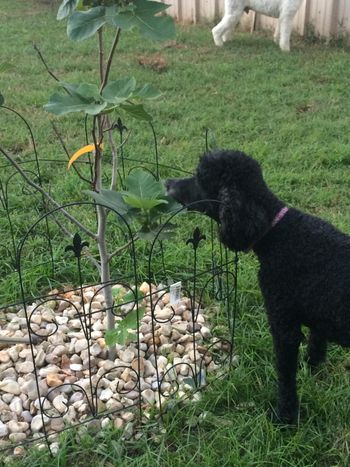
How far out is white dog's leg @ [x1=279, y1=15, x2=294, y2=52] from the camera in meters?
7.86

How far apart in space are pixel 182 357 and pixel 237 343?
0.28 meters

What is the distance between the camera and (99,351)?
2770mm

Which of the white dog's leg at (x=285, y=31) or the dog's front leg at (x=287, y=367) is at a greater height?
the white dog's leg at (x=285, y=31)

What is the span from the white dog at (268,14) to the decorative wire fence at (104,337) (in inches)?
210

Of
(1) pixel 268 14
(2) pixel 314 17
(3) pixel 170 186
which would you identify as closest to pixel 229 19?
(1) pixel 268 14

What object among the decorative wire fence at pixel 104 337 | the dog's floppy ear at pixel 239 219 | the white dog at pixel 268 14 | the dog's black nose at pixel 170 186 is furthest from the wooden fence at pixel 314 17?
the dog's floppy ear at pixel 239 219

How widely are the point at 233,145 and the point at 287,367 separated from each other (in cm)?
303

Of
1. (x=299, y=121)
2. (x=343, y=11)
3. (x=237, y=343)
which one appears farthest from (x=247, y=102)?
(x=237, y=343)

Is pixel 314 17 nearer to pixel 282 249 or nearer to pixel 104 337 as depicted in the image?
pixel 282 249

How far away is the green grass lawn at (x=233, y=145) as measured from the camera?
90.3 inches

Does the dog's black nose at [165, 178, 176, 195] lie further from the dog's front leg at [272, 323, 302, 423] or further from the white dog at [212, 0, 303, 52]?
the white dog at [212, 0, 303, 52]

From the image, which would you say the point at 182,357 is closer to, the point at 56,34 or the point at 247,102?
the point at 247,102

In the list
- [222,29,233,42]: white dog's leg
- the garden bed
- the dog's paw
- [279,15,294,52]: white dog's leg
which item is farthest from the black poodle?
[222,29,233,42]: white dog's leg

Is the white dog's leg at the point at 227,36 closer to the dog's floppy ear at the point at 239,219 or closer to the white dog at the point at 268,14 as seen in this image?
the white dog at the point at 268,14
